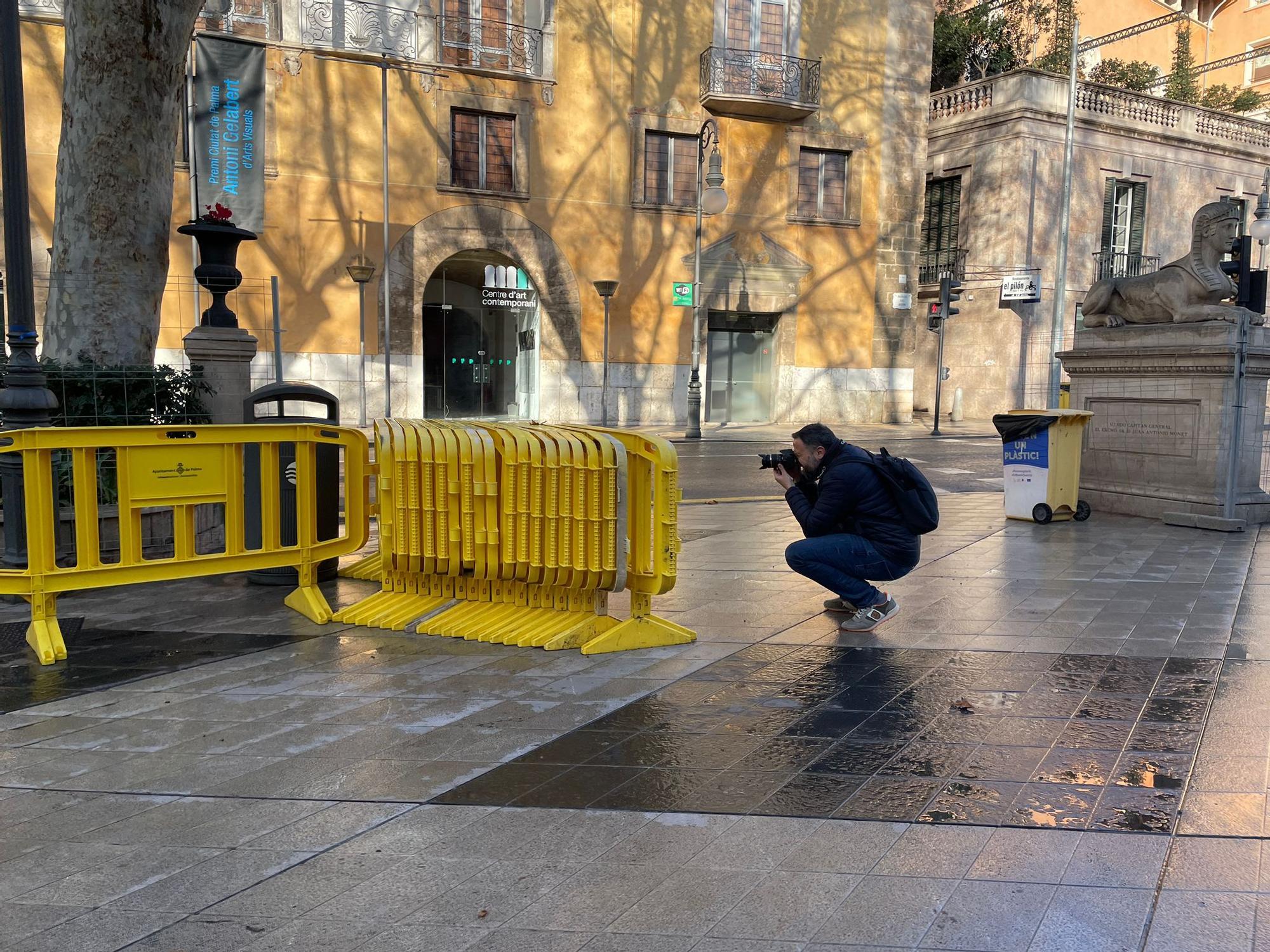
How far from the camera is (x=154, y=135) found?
9156 mm

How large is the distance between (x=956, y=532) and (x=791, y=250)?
19525mm

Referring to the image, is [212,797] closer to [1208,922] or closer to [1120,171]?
[1208,922]

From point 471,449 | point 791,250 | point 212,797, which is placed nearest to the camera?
point 212,797

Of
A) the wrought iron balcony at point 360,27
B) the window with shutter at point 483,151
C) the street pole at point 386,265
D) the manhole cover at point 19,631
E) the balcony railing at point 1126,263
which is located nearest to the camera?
the manhole cover at point 19,631

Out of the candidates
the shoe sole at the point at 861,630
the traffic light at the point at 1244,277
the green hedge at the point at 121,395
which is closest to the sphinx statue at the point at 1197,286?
the traffic light at the point at 1244,277

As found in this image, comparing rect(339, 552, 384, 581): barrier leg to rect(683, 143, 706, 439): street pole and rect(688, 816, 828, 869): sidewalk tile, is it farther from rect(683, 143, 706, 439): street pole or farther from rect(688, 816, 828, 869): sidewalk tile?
rect(683, 143, 706, 439): street pole

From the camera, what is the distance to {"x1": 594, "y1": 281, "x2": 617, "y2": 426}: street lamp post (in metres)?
24.1

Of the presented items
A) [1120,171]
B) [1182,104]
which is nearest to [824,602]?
[1120,171]

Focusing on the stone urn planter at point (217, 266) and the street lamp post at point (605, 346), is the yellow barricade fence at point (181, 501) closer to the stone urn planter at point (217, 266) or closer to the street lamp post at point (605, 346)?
the stone urn planter at point (217, 266)

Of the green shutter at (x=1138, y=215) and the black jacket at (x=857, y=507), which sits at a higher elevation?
the green shutter at (x=1138, y=215)

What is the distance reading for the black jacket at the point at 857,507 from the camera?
19.1 feet

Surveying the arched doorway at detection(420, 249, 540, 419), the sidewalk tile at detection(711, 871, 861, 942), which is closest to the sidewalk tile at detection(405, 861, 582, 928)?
the sidewalk tile at detection(711, 871, 861, 942)

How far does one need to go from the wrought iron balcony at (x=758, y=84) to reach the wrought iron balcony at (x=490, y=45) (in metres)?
4.44

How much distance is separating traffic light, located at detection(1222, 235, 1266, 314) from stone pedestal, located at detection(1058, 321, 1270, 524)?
35 centimetres
